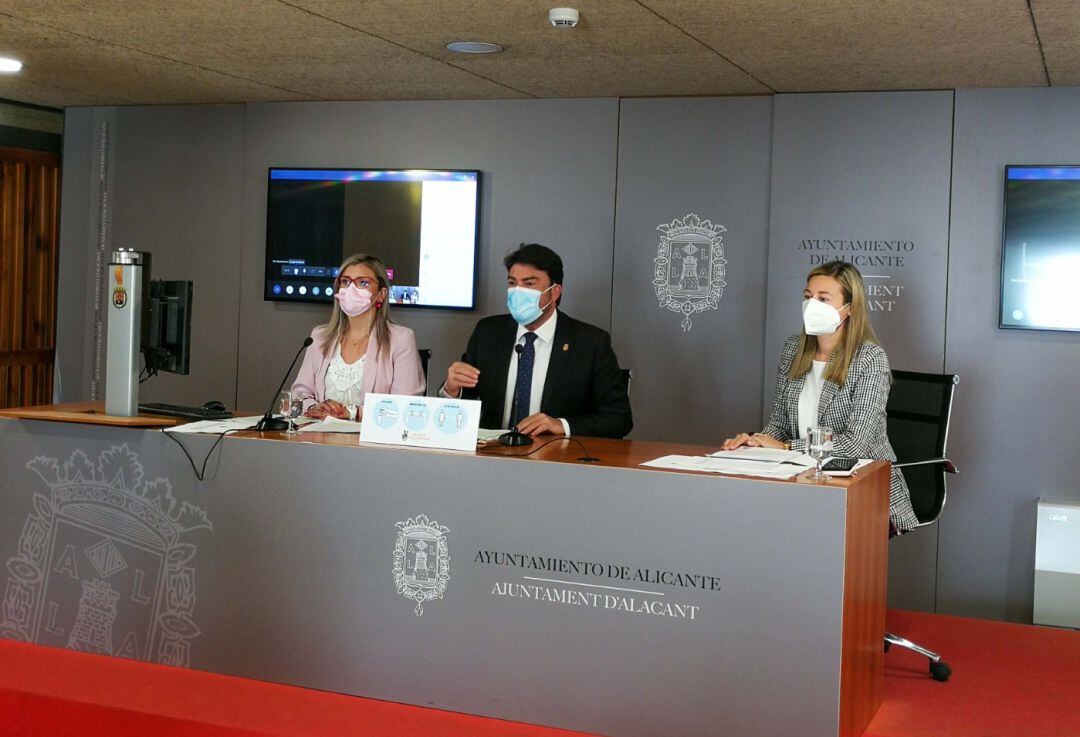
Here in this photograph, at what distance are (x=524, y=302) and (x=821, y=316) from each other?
1.00 m

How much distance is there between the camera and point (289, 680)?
3.40 metres

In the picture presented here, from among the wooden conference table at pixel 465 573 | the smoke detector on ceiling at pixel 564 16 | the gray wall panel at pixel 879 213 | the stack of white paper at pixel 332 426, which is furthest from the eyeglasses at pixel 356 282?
the gray wall panel at pixel 879 213

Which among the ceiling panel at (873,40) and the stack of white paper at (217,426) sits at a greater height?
the ceiling panel at (873,40)

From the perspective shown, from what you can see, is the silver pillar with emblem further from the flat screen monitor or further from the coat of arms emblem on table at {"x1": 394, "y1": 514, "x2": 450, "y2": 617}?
the coat of arms emblem on table at {"x1": 394, "y1": 514, "x2": 450, "y2": 617}

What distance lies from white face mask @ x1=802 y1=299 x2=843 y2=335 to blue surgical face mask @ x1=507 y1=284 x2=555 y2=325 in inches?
A: 36.2

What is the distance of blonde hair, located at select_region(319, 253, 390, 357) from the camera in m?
4.34

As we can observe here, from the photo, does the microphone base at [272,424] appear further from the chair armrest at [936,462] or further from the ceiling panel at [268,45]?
the chair armrest at [936,462]

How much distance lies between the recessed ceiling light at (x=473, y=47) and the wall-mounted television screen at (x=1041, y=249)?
224cm

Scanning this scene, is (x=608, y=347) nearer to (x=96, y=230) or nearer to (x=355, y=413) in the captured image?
(x=355, y=413)

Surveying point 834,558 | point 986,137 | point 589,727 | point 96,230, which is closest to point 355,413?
point 589,727

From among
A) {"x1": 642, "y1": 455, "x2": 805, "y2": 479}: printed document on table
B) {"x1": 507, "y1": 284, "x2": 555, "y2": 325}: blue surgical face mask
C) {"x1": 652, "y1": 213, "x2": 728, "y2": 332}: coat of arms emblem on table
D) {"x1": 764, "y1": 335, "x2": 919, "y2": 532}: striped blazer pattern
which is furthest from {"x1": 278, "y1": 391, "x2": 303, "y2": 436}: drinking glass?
{"x1": 652, "y1": 213, "x2": 728, "y2": 332}: coat of arms emblem on table

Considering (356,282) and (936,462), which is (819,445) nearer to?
(936,462)

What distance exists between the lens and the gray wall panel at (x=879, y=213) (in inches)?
202

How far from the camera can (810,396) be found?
12.9 ft
